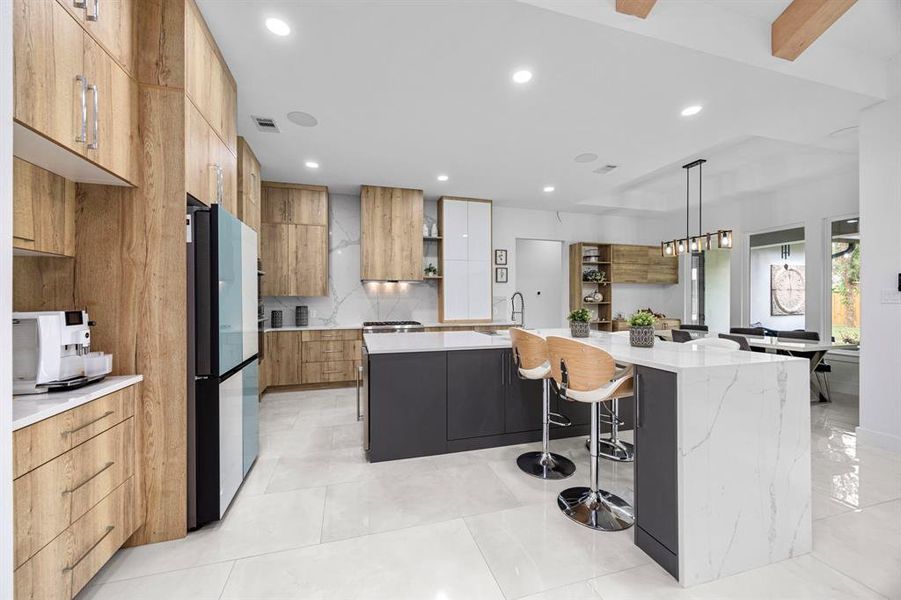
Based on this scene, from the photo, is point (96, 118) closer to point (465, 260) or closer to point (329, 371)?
point (329, 371)

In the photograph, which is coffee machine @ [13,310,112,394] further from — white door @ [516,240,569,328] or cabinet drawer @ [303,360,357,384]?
white door @ [516,240,569,328]

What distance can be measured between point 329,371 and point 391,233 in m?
2.11

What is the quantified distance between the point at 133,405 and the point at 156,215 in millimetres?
918

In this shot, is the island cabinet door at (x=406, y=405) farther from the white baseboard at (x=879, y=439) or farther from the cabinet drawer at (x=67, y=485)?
the white baseboard at (x=879, y=439)

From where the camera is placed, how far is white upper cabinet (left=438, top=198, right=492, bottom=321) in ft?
18.2

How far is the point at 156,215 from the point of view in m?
1.74

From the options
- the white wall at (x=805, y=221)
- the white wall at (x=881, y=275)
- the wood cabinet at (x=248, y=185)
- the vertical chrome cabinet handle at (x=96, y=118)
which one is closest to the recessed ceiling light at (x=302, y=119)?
the wood cabinet at (x=248, y=185)

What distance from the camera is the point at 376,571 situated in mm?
1576

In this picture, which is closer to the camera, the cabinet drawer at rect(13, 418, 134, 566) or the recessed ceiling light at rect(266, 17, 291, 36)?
the cabinet drawer at rect(13, 418, 134, 566)

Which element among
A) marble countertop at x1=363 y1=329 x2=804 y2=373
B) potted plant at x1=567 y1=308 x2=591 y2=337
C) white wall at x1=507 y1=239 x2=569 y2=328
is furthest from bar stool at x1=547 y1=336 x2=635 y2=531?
white wall at x1=507 y1=239 x2=569 y2=328

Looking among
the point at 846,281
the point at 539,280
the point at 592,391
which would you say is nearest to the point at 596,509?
the point at 592,391

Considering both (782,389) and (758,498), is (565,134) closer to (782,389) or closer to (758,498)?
(782,389)

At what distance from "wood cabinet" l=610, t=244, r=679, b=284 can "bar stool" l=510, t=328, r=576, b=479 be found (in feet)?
15.5

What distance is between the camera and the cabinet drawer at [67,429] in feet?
3.60
